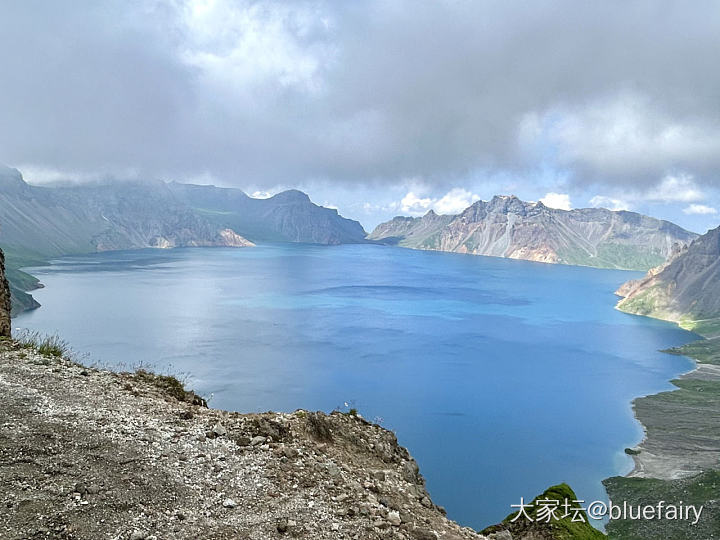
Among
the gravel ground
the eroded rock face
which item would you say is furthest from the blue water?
the gravel ground

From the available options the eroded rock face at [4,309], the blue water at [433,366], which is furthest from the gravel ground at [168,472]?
the blue water at [433,366]

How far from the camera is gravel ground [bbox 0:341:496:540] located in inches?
292

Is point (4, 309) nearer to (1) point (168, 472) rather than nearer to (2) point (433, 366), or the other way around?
(1) point (168, 472)

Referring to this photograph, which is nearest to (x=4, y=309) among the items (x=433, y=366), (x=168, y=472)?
(x=168, y=472)

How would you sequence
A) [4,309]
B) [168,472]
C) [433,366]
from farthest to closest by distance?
1. [433,366]
2. [4,309]
3. [168,472]

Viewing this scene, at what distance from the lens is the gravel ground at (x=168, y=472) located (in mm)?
7406

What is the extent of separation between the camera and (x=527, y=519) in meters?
16.5

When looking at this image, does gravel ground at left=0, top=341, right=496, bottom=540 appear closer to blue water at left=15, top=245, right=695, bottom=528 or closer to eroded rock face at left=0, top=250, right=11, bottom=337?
eroded rock face at left=0, top=250, right=11, bottom=337

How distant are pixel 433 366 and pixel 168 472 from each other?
103356 mm

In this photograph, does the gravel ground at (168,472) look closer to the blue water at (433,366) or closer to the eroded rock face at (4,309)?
the eroded rock face at (4,309)

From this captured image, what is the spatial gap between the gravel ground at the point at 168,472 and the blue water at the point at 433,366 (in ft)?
76.9

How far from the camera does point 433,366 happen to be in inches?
4264

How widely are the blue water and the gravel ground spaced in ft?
76.9

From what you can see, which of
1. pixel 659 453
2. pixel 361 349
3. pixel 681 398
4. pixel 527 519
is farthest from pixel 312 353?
pixel 527 519
